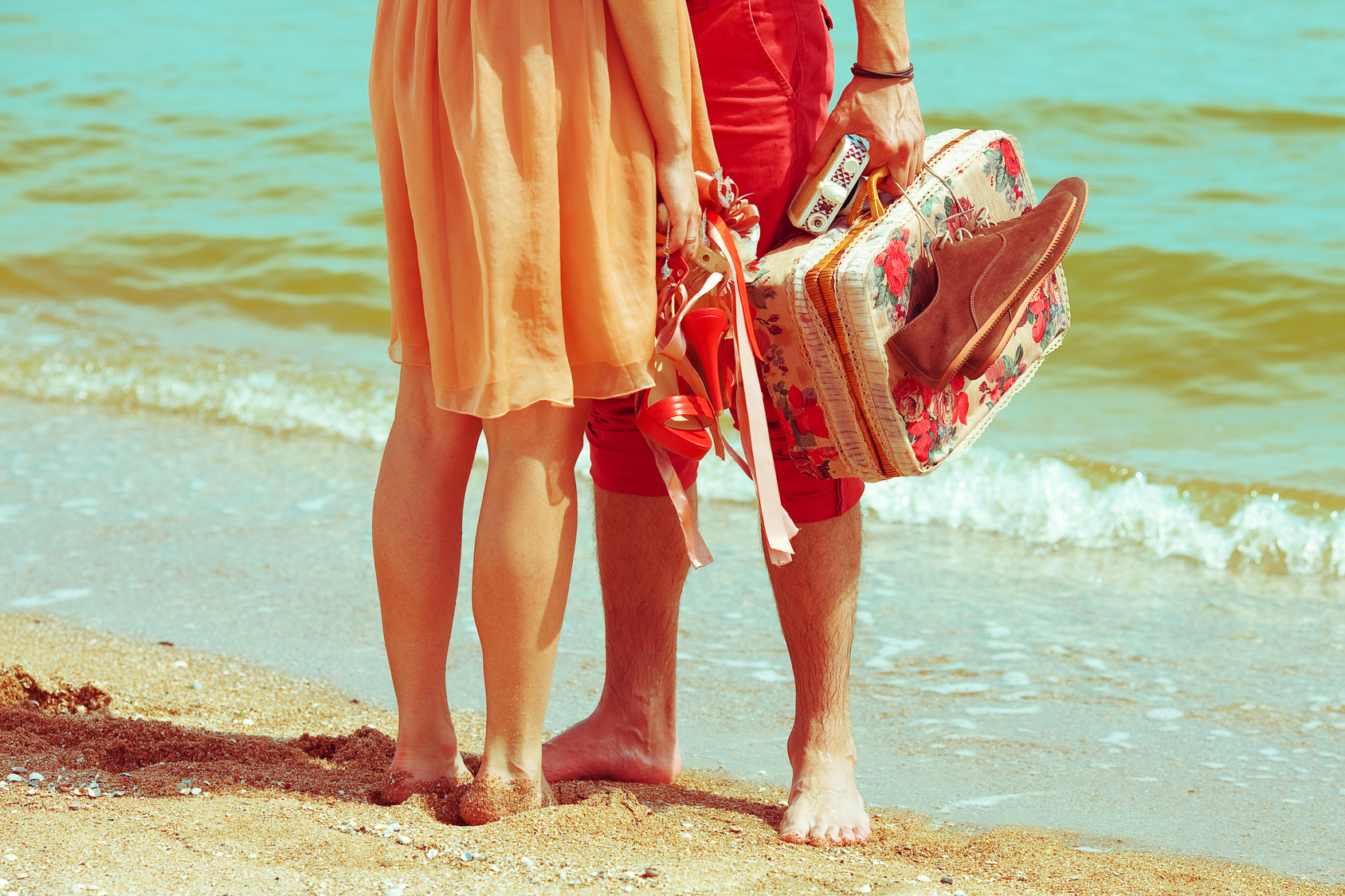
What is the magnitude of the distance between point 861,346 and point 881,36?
52 centimetres

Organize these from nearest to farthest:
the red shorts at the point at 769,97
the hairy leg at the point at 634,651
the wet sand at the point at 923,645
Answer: the red shorts at the point at 769,97 < the hairy leg at the point at 634,651 < the wet sand at the point at 923,645

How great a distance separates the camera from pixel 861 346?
2.01 meters

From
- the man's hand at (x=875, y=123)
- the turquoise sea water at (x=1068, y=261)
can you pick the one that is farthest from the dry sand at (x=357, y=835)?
the turquoise sea water at (x=1068, y=261)

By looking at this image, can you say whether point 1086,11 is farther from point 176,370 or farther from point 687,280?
point 687,280

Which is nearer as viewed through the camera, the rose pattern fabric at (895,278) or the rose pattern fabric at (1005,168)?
the rose pattern fabric at (895,278)

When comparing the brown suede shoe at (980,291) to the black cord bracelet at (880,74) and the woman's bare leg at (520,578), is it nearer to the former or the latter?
the black cord bracelet at (880,74)

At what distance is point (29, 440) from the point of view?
479 cm

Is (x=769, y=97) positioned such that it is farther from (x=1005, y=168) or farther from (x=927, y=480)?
(x=927, y=480)

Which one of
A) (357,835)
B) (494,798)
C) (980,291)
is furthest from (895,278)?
(357,835)

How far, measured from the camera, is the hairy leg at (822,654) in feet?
7.55

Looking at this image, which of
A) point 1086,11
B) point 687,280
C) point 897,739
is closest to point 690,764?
point 897,739

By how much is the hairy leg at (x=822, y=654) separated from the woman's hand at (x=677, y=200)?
599 millimetres

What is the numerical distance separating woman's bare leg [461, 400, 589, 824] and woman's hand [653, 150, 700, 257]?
0.28 metres

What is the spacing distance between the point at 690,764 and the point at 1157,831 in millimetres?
881
